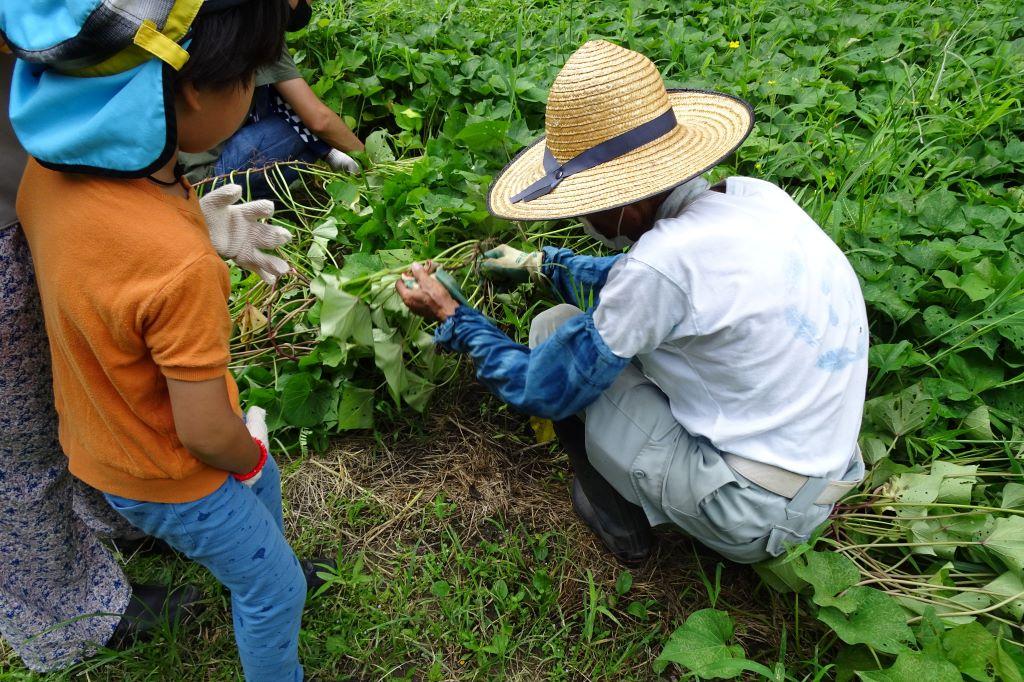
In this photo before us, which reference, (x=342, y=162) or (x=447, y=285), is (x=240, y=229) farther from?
(x=342, y=162)

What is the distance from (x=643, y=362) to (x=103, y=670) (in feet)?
4.75

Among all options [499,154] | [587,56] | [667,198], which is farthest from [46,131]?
[499,154]

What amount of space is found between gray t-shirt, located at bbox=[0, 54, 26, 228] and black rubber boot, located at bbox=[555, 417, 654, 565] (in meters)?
1.22

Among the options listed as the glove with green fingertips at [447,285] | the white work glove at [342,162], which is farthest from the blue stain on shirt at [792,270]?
the white work glove at [342,162]

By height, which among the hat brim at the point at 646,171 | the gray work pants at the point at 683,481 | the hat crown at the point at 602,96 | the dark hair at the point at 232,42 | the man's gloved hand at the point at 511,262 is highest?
the dark hair at the point at 232,42

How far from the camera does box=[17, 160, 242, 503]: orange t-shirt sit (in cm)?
109

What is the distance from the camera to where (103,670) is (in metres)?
1.75

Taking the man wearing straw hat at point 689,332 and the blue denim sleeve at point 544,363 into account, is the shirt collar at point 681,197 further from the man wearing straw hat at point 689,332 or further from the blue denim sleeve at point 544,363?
the blue denim sleeve at point 544,363

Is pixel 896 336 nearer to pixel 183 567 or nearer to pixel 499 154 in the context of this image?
pixel 499 154

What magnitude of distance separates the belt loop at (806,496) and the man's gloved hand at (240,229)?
4.20ft

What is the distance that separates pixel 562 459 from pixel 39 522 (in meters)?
1.29

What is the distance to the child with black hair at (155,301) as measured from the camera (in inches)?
42.5

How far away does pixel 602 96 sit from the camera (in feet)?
4.87

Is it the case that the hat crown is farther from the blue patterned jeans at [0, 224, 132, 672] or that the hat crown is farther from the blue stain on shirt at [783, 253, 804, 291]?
the blue patterned jeans at [0, 224, 132, 672]
